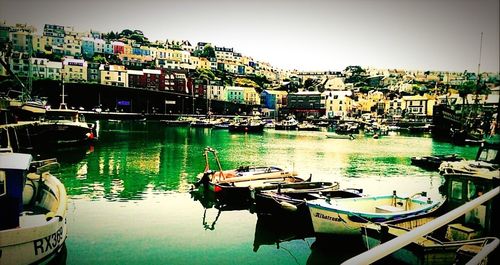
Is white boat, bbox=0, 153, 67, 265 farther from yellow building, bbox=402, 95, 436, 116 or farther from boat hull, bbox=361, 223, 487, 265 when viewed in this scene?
yellow building, bbox=402, 95, 436, 116

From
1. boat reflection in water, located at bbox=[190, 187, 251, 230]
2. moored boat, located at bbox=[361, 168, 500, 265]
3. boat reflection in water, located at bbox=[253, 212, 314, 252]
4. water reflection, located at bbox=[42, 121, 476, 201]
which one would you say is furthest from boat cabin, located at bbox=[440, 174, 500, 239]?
water reflection, located at bbox=[42, 121, 476, 201]

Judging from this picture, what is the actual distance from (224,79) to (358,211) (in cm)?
3556

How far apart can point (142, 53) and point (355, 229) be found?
26.0m

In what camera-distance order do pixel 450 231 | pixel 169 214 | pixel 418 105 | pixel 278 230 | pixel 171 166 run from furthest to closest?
pixel 418 105 < pixel 171 166 < pixel 169 214 < pixel 278 230 < pixel 450 231

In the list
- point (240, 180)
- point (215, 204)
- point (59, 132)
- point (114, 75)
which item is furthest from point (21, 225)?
point (114, 75)

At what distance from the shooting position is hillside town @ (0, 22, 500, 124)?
2574 centimetres

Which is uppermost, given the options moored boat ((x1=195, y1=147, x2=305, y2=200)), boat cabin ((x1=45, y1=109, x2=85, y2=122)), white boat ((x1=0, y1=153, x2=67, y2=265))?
boat cabin ((x1=45, y1=109, x2=85, y2=122))

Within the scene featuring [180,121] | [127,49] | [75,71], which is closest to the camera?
[127,49]

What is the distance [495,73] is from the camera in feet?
10.6

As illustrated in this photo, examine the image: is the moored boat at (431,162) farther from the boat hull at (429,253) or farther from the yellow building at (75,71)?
the yellow building at (75,71)

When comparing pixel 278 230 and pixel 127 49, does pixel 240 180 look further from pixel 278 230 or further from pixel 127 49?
pixel 127 49

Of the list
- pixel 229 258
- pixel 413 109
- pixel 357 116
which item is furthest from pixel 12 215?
pixel 357 116

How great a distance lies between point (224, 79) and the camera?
129 ft

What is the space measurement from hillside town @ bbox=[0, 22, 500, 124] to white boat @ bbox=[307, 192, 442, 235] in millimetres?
15669
